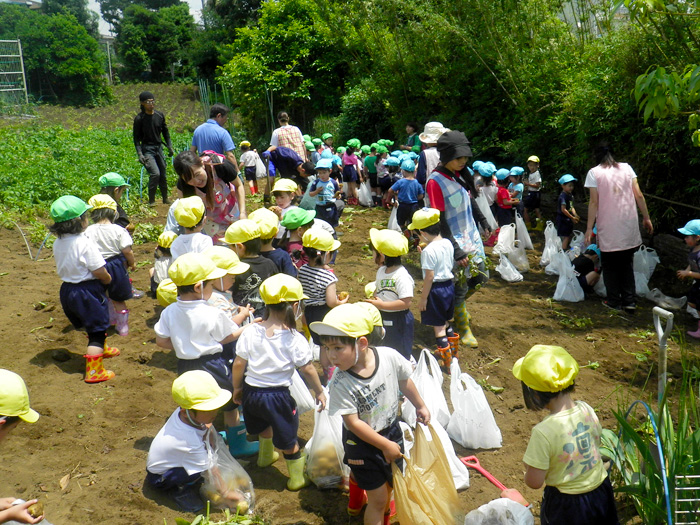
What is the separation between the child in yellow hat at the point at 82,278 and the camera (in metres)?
5.07

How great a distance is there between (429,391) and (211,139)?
3955mm

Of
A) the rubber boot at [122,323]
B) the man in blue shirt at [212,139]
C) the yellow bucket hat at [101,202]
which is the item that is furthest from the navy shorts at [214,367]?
the man in blue shirt at [212,139]

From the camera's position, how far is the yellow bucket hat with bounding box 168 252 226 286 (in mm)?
3875

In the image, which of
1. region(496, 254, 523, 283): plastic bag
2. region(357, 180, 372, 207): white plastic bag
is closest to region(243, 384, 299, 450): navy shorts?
region(496, 254, 523, 283): plastic bag

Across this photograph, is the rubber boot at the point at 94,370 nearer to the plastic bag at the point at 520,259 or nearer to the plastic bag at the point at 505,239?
the plastic bag at the point at 505,239

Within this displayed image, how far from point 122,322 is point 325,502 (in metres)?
3.35

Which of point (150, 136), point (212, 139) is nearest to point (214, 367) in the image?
point (212, 139)

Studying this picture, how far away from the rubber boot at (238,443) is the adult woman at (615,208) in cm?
455

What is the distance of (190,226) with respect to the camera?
523 centimetres

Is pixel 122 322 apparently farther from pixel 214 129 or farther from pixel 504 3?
pixel 504 3

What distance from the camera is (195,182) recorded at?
5641 mm

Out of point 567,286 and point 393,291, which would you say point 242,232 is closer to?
point 393,291

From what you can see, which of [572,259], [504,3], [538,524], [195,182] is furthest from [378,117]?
[538,524]

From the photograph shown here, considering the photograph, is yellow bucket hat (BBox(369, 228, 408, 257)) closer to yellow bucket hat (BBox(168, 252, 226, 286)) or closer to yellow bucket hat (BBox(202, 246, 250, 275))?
yellow bucket hat (BBox(202, 246, 250, 275))
